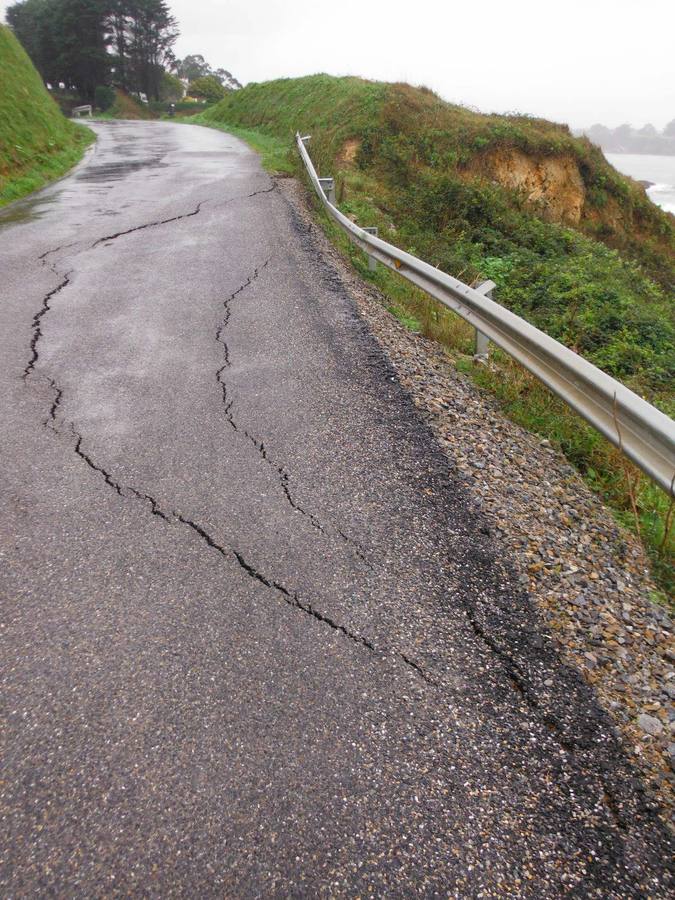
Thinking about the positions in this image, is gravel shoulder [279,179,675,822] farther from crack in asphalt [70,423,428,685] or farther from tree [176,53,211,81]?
tree [176,53,211,81]

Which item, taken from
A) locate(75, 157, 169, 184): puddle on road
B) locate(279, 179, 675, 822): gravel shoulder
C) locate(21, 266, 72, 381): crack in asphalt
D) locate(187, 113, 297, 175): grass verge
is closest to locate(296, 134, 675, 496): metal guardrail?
locate(279, 179, 675, 822): gravel shoulder

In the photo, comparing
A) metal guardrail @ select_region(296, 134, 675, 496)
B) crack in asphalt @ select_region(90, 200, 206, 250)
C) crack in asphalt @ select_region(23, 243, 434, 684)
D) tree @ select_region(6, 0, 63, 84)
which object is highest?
tree @ select_region(6, 0, 63, 84)

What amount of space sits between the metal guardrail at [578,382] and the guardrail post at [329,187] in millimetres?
5018

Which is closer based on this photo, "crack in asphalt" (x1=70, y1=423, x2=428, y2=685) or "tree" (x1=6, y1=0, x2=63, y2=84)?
"crack in asphalt" (x1=70, y1=423, x2=428, y2=685)

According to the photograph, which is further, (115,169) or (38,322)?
(115,169)

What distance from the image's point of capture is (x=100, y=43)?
5788 cm

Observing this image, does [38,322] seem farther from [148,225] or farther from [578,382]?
[578,382]

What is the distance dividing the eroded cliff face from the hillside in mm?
49

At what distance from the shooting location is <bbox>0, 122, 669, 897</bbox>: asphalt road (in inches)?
68.2

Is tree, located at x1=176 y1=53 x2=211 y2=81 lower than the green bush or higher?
higher

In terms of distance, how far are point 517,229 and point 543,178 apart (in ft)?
24.1

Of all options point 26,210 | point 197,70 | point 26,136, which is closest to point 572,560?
point 26,210

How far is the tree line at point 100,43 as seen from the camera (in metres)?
56.0

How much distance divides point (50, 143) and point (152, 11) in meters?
61.8
